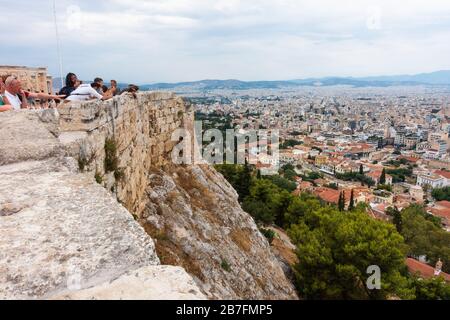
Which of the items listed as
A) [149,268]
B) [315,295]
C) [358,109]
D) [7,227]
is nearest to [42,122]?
[7,227]

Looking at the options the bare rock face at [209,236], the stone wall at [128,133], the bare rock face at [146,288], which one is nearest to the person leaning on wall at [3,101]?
the stone wall at [128,133]

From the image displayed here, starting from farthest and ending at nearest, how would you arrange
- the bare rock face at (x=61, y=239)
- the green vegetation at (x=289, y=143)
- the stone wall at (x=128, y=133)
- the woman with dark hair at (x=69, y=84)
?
the green vegetation at (x=289, y=143), the woman with dark hair at (x=69, y=84), the stone wall at (x=128, y=133), the bare rock face at (x=61, y=239)

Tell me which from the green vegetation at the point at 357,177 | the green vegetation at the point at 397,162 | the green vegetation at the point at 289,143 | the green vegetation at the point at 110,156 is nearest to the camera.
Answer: the green vegetation at the point at 110,156

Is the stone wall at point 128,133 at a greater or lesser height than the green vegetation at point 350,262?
greater

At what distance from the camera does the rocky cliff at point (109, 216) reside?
5.93 feet

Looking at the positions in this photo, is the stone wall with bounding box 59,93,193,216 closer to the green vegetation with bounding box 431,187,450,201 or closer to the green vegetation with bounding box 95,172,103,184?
the green vegetation with bounding box 95,172,103,184

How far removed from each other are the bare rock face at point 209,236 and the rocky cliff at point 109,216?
4 cm

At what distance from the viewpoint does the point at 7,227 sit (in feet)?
7.29

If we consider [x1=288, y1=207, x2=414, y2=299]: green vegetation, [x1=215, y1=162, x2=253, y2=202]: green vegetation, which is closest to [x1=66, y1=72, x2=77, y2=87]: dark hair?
[x1=288, y1=207, x2=414, y2=299]: green vegetation

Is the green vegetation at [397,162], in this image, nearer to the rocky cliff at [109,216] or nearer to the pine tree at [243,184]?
the pine tree at [243,184]

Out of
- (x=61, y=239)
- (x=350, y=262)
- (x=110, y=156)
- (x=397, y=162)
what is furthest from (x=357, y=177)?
(x=61, y=239)

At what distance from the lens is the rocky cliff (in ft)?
5.93

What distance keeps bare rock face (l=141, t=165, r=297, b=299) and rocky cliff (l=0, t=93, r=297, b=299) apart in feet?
0.12
